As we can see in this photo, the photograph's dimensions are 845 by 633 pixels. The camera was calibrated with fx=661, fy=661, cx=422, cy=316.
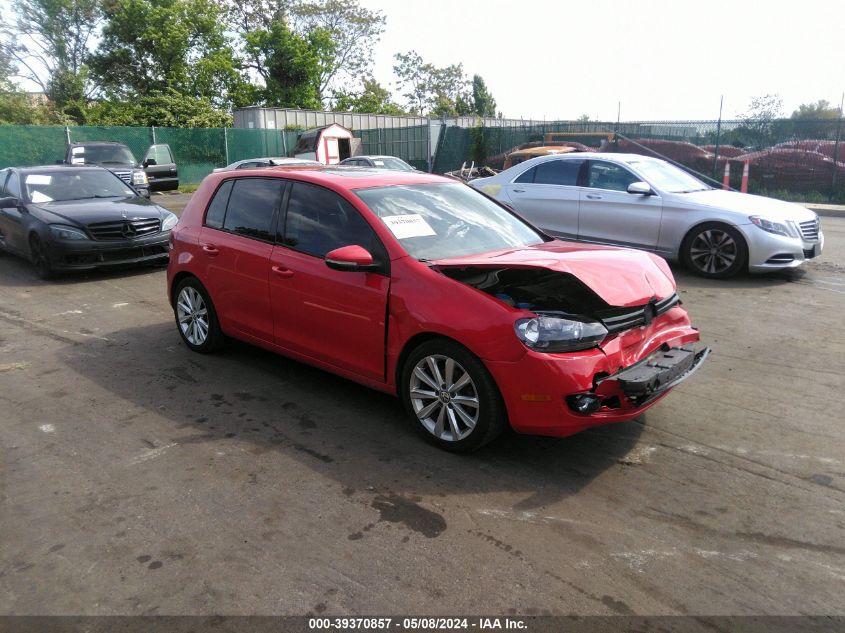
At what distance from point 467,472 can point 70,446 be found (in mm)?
2526

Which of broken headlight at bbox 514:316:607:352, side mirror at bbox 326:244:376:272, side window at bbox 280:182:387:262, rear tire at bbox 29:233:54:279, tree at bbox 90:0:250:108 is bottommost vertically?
rear tire at bbox 29:233:54:279

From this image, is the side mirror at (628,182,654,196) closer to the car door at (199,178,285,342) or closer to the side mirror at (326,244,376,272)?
the car door at (199,178,285,342)

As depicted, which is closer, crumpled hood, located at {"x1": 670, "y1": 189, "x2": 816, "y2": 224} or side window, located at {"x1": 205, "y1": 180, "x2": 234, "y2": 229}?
side window, located at {"x1": 205, "y1": 180, "x2": 234, "y2": 229}

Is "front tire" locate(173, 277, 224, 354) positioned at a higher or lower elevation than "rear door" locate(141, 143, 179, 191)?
lower

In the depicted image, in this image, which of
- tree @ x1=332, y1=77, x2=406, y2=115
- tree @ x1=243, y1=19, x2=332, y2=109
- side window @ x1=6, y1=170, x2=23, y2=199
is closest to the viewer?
side window @ x1=6, y1=170, x2=23, y2=199

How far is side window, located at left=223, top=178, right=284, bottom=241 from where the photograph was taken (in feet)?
16.9

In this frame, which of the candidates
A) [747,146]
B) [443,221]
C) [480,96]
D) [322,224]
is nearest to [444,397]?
[443,221]

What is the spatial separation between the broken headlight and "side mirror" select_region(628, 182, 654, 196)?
19.8ft

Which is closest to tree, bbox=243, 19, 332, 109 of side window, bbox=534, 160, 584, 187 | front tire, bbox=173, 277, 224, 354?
side window, bbox=534, 160, 584, 187

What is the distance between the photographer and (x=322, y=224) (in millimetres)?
4746

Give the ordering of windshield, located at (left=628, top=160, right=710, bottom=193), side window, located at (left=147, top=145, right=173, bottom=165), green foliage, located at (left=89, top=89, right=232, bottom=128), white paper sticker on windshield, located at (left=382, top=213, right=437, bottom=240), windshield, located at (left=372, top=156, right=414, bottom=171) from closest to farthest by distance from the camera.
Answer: white paper sticker on windshield, located at (left=382, top=213, right=437, bottom=240) < windshield, located at (left=628, top=160, right=710, bottom=193) < windshield, located at (left=372, top=156, right=414, bottom=171) < side window, located at (left=147, top=145, right=173, bottom=165) < green foliage, located at (left=89, top=89, right=232, bottom=128)

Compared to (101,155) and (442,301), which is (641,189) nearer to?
(442,301)

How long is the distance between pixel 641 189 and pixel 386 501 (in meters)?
6.98

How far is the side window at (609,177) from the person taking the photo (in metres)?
9.45
